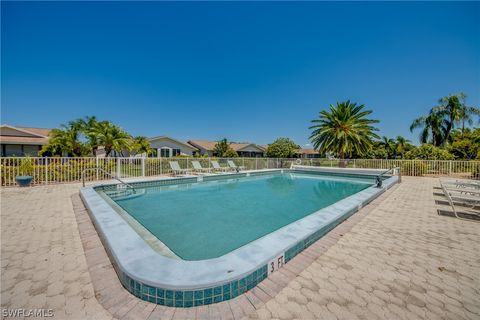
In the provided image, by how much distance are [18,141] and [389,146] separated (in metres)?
50.9

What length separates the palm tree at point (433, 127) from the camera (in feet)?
85.5

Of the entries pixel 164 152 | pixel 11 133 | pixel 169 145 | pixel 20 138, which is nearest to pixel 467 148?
pixel 169 145

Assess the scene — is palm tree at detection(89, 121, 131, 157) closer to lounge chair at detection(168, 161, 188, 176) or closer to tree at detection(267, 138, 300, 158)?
lounge chair at detection(168, 161, 188, 176)

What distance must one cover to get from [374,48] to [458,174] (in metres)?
10.8

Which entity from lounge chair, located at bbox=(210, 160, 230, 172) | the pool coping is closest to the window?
lounge chair, located at bbox=(210, 160, 230, 172)

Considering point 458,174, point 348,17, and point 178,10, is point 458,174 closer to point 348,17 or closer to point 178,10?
point 348,17

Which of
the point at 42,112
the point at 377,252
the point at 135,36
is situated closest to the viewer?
the point at 377,252

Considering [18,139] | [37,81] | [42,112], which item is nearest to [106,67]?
[37,81]

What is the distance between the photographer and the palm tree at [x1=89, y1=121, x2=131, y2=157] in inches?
657

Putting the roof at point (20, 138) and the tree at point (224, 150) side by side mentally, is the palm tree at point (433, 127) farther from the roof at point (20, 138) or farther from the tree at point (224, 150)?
the roof at point (20, 138)

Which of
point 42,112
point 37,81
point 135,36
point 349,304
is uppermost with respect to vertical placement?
point 135,36

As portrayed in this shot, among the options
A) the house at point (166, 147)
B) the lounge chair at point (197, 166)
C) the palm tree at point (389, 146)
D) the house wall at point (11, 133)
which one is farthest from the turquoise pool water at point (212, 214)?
the palm tree at point (389, 146)

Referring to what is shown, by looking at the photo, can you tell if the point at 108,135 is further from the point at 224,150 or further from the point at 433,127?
the point at 433,127

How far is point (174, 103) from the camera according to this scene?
102 ft
